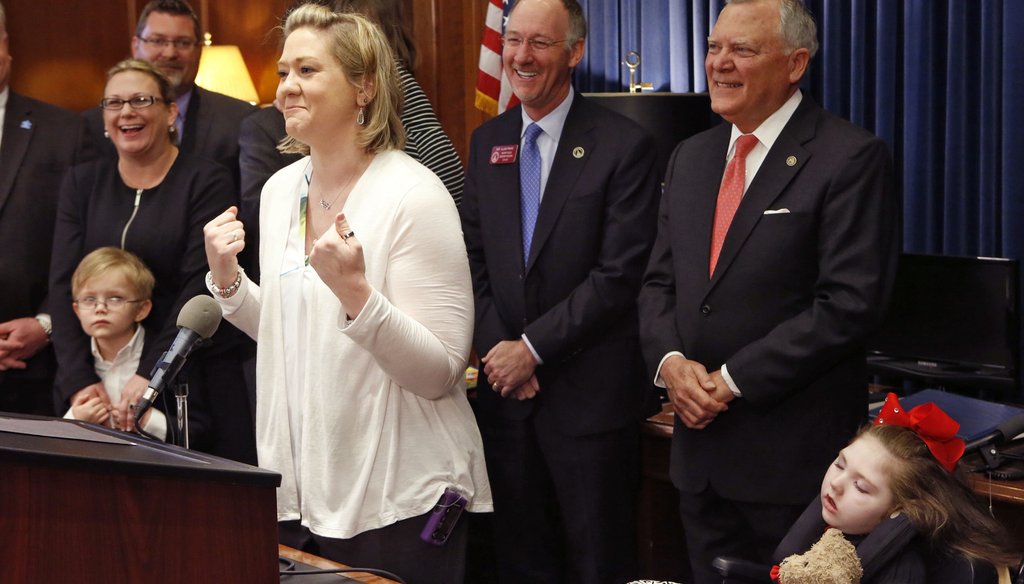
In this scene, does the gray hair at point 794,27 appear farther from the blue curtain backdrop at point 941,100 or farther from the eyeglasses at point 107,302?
the eyeglasses at point 107,302

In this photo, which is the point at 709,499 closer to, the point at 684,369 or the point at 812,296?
the point at 684,369

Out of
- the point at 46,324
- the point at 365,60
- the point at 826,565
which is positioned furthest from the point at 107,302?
the point at 826,565

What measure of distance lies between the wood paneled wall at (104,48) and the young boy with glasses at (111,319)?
7.84 feet

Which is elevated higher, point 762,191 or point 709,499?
point 762,191

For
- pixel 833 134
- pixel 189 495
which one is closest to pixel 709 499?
pixel 833 134

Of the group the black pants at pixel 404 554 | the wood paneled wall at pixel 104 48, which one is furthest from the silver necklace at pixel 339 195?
the wood paneled wall at pixel 104 48

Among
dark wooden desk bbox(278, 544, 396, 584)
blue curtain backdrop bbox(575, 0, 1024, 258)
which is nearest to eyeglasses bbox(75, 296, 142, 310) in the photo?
dark wooden desk bbox(278, 544, 396, 584)

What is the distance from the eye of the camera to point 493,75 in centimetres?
481

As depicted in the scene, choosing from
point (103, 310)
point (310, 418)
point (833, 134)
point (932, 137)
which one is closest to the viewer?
point (310, 418)

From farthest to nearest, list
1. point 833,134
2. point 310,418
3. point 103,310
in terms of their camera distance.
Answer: point 103,310 < point 833,134 < point 310,418

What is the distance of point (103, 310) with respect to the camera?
10.3 ft

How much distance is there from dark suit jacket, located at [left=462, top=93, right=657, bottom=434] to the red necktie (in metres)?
0.36

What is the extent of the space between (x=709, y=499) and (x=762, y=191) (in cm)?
72

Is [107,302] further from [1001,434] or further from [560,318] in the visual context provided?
[1001,434]
